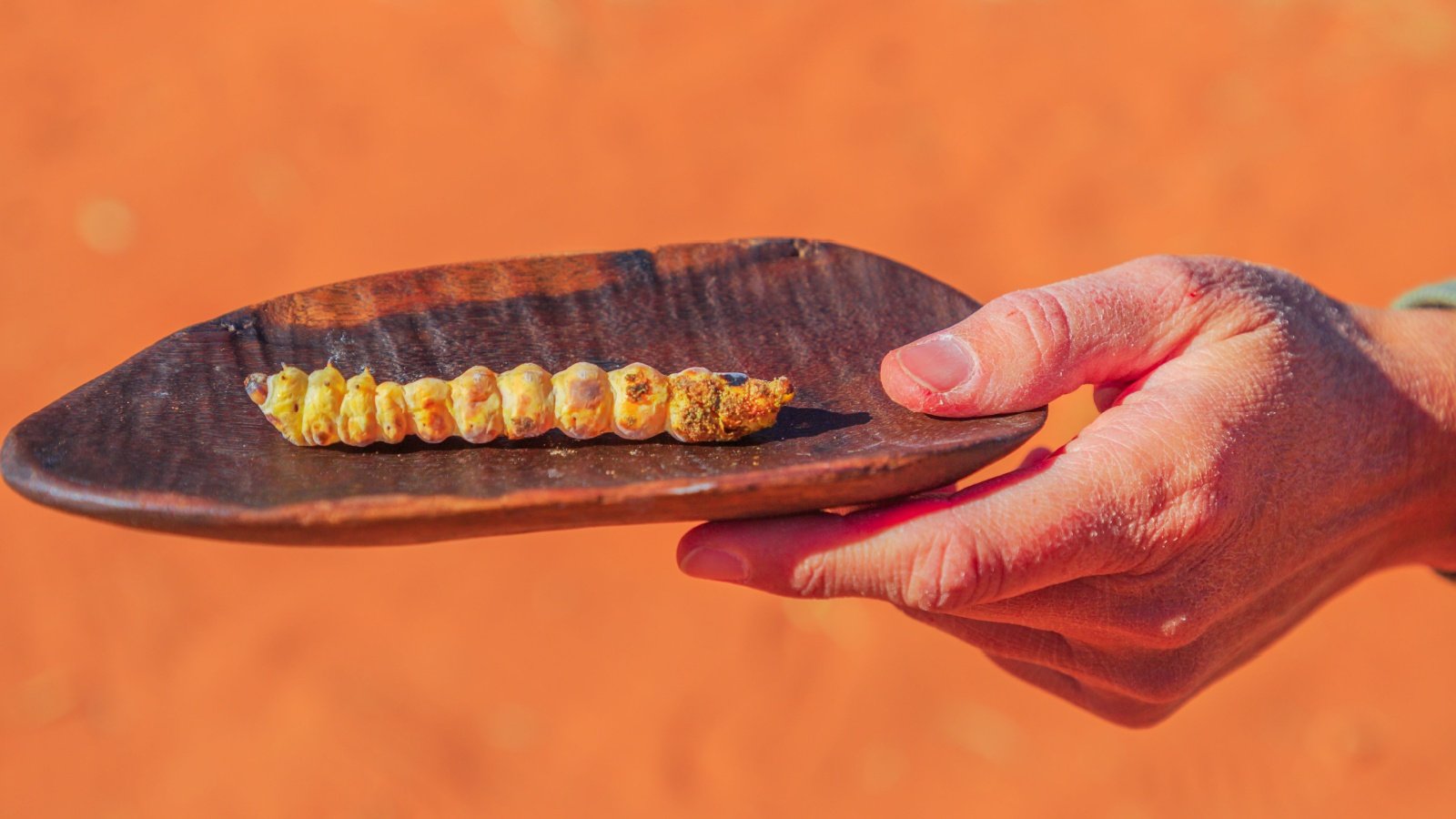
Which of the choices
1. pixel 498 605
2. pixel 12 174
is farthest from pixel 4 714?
pixel 12 174

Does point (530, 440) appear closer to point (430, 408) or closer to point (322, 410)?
point (430, 408)

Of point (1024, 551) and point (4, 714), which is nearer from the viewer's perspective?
point (1024, 551)

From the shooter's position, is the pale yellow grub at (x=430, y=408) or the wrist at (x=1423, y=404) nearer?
the pale yellow grub at (x=430, y=408)

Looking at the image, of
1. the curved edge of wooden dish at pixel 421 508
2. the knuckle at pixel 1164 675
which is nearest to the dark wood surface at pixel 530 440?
the curved edge of wooden dish at pixel 421 508

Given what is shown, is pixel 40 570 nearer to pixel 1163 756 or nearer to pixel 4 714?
pixel 4 714

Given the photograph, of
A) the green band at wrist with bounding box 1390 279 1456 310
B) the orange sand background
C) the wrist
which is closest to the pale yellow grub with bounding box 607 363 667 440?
the wrist

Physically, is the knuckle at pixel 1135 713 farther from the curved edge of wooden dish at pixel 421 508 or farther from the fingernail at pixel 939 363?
the curved edge of wooden dish at pixel 421 508
